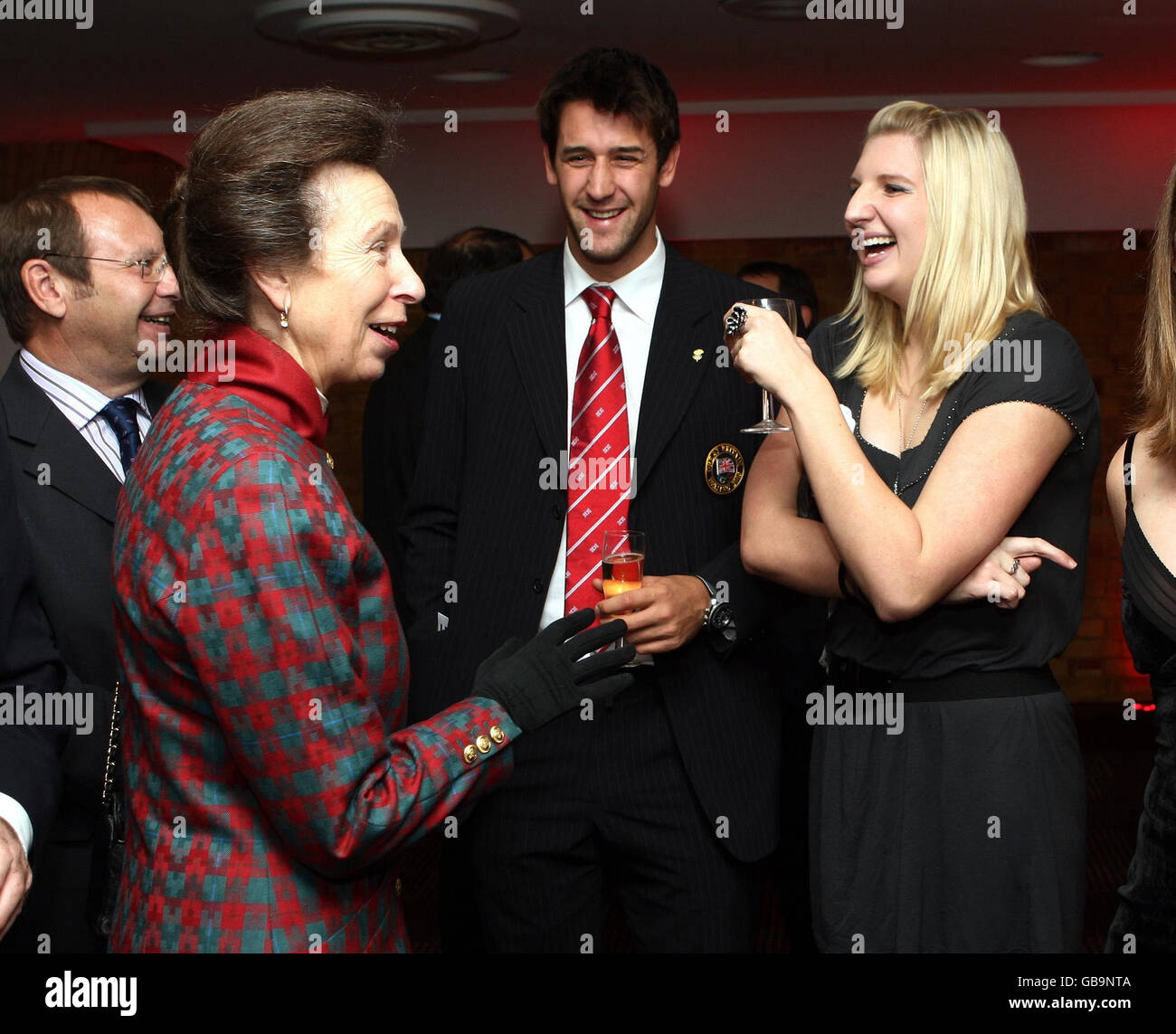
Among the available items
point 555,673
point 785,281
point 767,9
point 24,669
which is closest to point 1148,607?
point 555,673

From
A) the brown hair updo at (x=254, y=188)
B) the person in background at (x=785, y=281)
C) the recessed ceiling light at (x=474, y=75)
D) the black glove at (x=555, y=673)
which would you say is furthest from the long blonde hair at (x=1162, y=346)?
the recessed ceiling light at (x=474, y=75)

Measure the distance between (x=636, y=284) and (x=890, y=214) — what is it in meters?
0.62

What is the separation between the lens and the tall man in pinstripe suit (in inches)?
92.3

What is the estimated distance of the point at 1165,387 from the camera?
1.89 m

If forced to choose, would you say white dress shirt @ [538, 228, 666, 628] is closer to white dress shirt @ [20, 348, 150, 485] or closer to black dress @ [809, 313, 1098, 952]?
black dress @ [809, 313, 1098, 952]

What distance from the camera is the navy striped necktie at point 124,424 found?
2486 millimetres

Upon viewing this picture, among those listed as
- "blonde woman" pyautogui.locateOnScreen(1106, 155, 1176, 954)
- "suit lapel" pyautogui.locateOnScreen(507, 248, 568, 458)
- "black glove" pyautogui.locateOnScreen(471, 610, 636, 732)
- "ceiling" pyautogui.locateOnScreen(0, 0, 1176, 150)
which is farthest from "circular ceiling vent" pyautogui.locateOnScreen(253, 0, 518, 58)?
"black glove" pyautogui.locateOnScreen(471, 610, 636, 732)

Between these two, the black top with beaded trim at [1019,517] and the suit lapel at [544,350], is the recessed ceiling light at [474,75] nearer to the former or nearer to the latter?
the suit lapel at [544,350]

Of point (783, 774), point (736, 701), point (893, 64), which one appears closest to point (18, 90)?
point (893, 64)

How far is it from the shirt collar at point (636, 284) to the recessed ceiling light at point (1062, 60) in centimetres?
373

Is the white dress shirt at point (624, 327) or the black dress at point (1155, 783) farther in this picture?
the white dress shirt at point (624, 327)

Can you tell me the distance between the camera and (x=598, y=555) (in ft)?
7.79

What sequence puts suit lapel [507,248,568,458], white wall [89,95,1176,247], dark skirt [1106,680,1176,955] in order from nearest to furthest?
dark skirt [1106,680,1176,955]
suit lapel [507,248,568,458]
white wall [89,95,1176,247]

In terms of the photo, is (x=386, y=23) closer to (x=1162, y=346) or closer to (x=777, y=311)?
(x=777, y=311)
